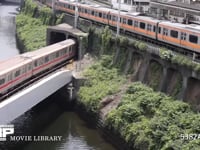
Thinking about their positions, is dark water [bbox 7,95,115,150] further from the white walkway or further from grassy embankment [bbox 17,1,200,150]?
the white walkway

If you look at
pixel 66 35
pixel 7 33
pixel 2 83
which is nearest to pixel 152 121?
pixel 2 83

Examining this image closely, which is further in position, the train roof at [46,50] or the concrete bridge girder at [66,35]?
the concrete bridge girder at [66,35]

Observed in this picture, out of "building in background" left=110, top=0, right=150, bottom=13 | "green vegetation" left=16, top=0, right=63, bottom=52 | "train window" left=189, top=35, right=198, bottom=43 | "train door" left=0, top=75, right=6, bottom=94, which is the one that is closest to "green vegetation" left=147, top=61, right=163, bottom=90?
"train window" left=189, top=35, right=198, bottom=43

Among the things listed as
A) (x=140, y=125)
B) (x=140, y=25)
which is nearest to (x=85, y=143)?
(x=140, y=125)

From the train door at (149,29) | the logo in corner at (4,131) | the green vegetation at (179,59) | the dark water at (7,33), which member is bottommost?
the dark water at (7,33)

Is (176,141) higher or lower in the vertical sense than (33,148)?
higher

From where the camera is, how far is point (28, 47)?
61.4 m

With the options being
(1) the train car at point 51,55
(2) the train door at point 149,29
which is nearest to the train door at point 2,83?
(1) the train car at point 51,55

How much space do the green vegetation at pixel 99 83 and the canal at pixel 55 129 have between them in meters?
1.94

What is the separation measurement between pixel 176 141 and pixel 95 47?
76.5ft

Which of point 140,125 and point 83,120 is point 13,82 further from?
point 140,125

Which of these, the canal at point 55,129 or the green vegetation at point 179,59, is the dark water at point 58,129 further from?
the green vegetation at point 179,59

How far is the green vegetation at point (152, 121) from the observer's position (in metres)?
29.3

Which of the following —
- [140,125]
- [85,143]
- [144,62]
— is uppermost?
[144,62]
